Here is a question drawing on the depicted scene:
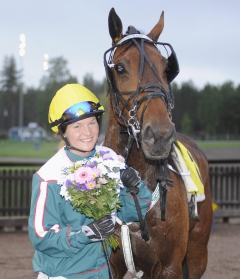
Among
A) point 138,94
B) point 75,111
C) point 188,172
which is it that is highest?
point 138,94

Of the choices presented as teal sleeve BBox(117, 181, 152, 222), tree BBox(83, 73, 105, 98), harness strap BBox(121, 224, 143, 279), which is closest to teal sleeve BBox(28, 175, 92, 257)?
teal sleeve BBox(117, 181, 152, 222)

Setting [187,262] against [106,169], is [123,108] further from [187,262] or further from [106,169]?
[187,262]

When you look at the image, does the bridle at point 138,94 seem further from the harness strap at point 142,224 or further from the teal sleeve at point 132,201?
the teal sleeve at point 132,201

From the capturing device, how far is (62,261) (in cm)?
263

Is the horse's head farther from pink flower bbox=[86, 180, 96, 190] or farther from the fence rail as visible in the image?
the fence rail

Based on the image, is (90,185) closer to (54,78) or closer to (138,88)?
(138,88)

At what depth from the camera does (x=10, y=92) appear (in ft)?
245

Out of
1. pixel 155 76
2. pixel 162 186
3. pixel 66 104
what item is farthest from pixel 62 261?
pixel 155 76

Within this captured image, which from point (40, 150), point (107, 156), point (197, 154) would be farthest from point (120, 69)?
point (40, 150)

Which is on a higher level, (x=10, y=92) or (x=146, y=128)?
(x=10, y=92)

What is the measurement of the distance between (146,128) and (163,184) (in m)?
0.70

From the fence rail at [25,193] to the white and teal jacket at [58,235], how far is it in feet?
23.6

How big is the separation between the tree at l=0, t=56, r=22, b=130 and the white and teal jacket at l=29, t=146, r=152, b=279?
7133cm

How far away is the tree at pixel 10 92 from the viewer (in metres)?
72.9
